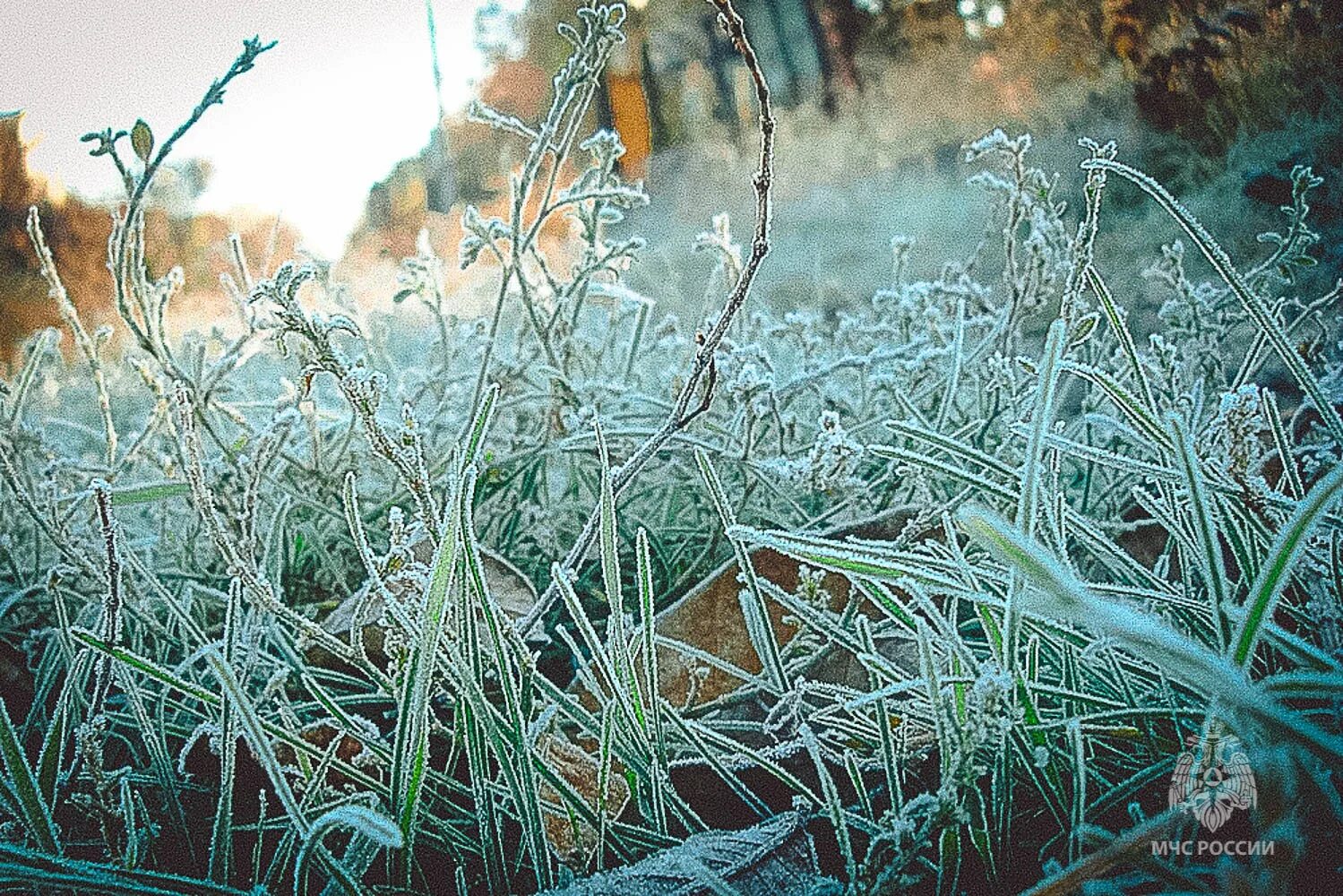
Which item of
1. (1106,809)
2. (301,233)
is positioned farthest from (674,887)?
(301,233)

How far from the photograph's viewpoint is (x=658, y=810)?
41 centimetres

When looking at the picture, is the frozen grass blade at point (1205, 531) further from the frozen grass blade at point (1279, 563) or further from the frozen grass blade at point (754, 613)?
the frozen grass blade at point (754, 613)

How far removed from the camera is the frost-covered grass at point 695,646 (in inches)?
13.1

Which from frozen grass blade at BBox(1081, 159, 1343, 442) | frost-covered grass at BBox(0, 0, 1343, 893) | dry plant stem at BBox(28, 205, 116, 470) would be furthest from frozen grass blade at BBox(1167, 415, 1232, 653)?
dry plant stem at BBox(28, 205, 116, 470)

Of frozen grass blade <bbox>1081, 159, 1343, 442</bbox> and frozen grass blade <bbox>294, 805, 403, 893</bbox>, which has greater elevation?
frozen grass blade <bbox>1081, 159, 1343, 442</bbox>

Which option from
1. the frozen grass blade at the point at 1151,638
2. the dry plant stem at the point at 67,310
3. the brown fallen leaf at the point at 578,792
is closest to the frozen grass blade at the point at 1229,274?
the frozen grass blade at the point at 1151,638

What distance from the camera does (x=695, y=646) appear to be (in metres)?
0.57

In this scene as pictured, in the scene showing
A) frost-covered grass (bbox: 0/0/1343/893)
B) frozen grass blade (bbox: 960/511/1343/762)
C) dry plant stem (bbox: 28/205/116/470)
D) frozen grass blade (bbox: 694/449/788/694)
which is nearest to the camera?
frozen grass blade (bbox: 960/511/1343/762)

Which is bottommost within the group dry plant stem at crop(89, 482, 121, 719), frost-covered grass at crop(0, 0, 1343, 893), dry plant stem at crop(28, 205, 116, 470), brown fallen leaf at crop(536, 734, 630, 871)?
brown fallen leaf at crop(536, 734, 630, 871)

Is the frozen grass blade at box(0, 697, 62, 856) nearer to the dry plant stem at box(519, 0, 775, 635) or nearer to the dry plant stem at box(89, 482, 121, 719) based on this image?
the dry plant stem at box(89, 482, 121, 719)

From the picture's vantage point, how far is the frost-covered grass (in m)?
0.33

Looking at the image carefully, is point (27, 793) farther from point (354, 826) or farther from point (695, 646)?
point (695, 646)

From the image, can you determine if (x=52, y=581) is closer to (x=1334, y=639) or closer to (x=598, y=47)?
(x=598, y=47)

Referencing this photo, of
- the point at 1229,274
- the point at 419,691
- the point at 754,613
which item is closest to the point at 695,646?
the point at 754,613
